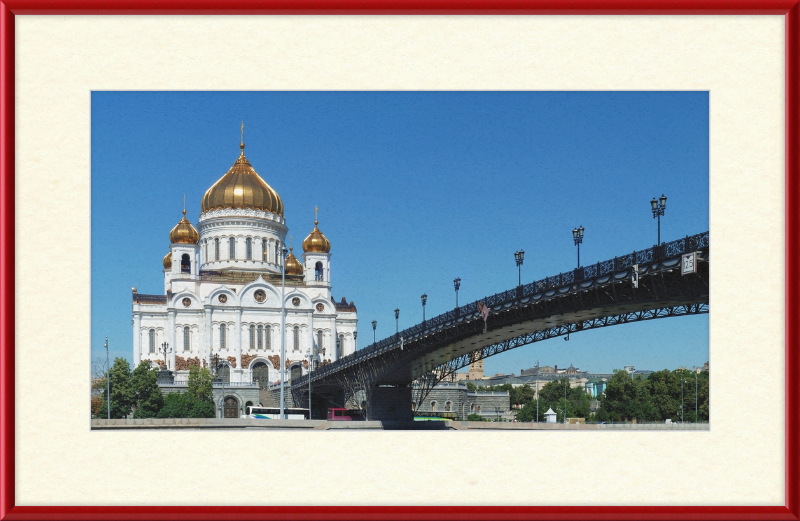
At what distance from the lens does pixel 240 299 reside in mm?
81312

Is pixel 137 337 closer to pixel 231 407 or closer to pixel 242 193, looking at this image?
pixel 231 407

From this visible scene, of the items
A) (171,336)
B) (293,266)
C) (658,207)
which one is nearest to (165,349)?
(171,336)

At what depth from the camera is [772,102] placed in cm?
1327

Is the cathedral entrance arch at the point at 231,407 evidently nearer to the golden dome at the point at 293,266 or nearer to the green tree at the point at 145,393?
the green tree at the point at 145,393

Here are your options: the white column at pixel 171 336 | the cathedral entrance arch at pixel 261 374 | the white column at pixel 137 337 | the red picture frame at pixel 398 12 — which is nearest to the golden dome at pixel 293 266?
the cathedral entrance arch at pixel 261 374

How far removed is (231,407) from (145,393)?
17.8m

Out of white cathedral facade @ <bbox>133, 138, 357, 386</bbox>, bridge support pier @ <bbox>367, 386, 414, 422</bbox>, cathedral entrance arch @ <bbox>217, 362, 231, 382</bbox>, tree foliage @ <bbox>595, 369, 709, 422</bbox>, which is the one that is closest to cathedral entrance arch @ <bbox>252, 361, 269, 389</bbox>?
white cathedral facade @ <bbox>133, 138, 357, 386</bbox>

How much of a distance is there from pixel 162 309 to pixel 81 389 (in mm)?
71756

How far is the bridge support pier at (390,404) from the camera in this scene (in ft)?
178

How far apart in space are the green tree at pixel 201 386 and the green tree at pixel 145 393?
4.60 metres

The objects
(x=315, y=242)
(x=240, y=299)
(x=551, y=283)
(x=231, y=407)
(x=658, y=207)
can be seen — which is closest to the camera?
(x=658, y=207)

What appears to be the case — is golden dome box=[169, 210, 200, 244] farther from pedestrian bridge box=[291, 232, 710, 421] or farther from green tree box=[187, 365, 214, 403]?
pedestrian bridge box=[291, 232, 710, 421]

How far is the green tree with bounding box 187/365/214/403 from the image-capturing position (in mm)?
64688

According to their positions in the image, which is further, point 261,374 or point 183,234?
point 183,234
